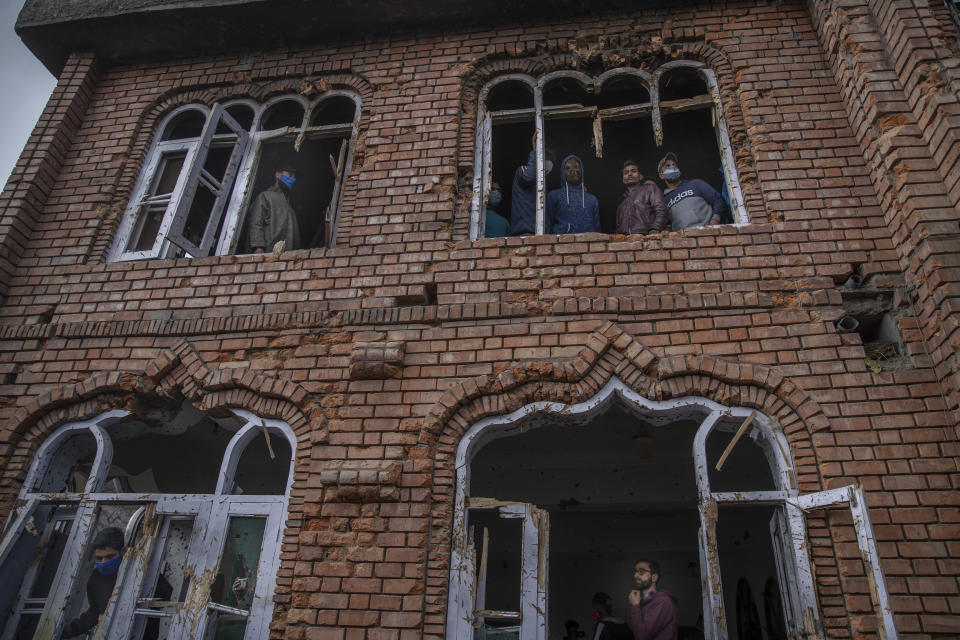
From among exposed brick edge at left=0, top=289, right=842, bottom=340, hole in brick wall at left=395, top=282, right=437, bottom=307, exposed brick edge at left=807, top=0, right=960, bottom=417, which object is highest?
exposed brick edge at left=807, top=0, right=960, bottom=417

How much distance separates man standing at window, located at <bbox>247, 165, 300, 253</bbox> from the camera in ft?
16.7

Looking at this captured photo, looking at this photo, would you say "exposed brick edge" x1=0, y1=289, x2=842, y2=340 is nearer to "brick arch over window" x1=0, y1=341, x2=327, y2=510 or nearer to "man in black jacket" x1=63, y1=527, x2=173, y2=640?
"brick arch over window" x1=0, y1=341, x2=327, y2=510

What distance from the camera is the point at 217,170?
6387 millimetres

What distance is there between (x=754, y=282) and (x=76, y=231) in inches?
199

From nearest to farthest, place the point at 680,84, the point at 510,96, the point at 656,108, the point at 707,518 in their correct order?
the point at 707,518
the point at 656,108
the point at 680,84
the point at 510,96

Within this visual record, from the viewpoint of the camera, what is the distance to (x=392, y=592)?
133 inches

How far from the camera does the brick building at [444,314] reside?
343cm

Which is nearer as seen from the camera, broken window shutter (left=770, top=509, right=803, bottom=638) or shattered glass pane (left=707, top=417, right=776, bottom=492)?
broken window shutter (left=770, top=509, right=803, bottom=638)

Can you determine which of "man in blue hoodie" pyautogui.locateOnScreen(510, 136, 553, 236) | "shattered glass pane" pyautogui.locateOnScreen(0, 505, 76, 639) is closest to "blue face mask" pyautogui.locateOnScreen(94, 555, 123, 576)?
"shattered glass pane" pyautogui.locateOnScreen(0, 505, 76, 639)

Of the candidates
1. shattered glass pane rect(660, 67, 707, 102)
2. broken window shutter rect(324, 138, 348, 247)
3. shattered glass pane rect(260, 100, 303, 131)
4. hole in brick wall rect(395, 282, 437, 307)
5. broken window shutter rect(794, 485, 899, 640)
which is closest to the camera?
broken window shutter rect(794, 485, 899, 640)

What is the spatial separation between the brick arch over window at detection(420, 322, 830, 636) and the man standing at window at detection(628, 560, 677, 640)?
1444mm

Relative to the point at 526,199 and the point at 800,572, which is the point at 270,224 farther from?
the point at 800,572

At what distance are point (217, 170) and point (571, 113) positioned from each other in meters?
3.60

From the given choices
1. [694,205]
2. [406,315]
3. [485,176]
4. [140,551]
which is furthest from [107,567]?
[694,205]
